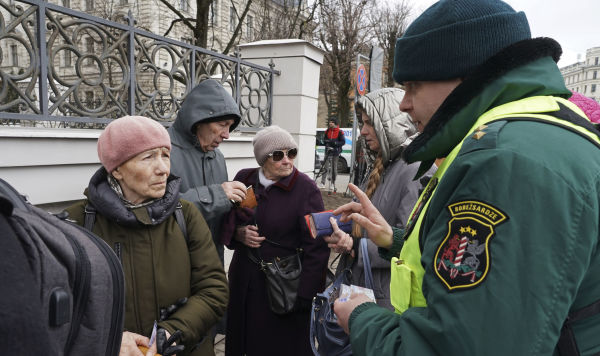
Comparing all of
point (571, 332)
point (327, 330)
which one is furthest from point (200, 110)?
point (571, 332)

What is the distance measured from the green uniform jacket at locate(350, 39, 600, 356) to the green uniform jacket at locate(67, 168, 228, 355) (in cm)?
117

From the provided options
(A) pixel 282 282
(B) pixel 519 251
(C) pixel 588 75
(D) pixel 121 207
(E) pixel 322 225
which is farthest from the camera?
(C) pixel 588 75

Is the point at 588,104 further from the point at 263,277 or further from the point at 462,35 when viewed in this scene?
the point at 263,277

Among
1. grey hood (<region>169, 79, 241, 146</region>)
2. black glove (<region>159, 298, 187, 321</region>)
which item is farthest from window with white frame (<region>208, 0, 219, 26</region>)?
black glove (<region>159, 298, 187, 321</region>)

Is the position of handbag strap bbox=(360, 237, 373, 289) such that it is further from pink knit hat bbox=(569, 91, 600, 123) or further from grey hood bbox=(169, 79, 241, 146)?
pink knit hat bbox=(569, 91, 600, 123)

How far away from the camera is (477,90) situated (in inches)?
37.0

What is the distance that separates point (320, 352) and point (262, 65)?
459 cm

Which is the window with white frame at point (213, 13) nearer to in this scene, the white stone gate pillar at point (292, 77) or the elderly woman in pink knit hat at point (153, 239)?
the white stone gate pillar at point (292, 77)

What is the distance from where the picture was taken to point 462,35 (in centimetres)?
98

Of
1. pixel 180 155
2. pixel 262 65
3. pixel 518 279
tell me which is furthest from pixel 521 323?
pixel 262 65

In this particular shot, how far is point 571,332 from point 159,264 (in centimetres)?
154

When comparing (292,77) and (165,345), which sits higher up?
(292,77)

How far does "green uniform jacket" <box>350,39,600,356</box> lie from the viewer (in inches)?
28.4

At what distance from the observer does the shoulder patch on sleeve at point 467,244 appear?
0.75 meters
